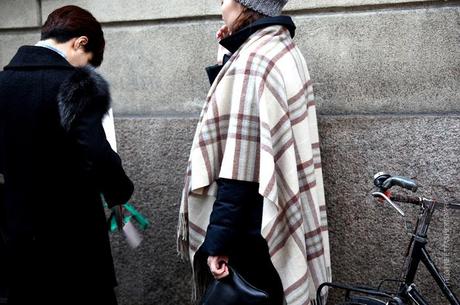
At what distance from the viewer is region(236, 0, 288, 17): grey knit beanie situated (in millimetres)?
3227

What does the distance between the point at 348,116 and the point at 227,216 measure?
1.27 metres

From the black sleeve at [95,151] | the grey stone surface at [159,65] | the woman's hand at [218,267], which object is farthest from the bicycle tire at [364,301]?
the grey stone surface at [159,65]

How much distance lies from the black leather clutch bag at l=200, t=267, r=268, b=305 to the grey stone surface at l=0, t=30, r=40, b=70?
2891 mm

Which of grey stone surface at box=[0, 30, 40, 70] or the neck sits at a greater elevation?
the neck

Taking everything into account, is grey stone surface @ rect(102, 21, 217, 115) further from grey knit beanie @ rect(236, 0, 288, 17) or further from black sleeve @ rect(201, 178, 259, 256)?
black sleeve @ rect(201, 178, 259, 256)

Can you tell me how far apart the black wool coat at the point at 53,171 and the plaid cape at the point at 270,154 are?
0.47 meters

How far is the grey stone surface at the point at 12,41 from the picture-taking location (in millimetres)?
5234

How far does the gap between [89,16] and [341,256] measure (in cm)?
191

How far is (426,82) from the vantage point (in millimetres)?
3871

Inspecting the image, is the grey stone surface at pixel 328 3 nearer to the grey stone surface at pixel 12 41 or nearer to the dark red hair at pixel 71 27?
the dark red hair at pixel 71 27

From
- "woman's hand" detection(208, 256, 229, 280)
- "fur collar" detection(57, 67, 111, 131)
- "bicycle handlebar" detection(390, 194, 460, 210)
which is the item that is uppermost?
"fur collar" detection(57, 67, 111, 131)

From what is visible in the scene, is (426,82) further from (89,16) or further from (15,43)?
(15,43)

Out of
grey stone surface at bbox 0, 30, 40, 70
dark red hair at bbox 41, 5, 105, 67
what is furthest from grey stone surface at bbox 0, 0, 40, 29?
dark red hair at bbox 41, 5, 105, 67

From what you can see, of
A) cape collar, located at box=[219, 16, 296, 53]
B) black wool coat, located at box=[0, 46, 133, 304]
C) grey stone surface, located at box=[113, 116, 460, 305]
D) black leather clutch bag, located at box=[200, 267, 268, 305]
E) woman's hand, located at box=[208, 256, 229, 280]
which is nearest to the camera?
black leather clutch bag, located at box=[200, 267, 268, 305]
